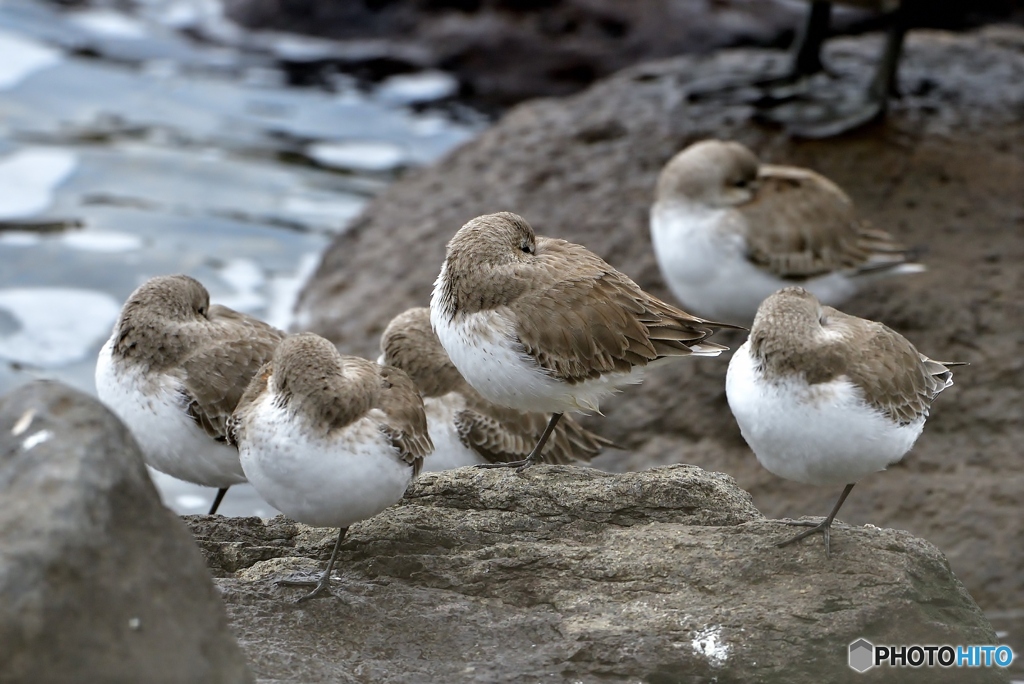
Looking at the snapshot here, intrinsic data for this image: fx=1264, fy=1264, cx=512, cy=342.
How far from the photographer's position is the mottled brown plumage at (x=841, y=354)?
17.1 ft

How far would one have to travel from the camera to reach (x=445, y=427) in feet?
21.6

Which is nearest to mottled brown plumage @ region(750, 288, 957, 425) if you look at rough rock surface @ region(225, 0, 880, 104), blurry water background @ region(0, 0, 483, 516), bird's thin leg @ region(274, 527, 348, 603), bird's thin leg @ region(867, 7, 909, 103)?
bird's thin leg @ region(274, 527, 348, 603)

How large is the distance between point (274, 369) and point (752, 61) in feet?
25.4

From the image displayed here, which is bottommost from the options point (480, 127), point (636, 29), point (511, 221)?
point (480, 127)

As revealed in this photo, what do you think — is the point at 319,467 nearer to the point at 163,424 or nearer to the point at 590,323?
the point at 163,424

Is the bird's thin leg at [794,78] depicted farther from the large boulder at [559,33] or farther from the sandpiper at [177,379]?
the sandpiper at [177,379]

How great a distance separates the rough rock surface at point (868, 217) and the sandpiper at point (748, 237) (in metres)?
0.56

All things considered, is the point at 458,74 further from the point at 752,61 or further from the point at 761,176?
the point at 761,176

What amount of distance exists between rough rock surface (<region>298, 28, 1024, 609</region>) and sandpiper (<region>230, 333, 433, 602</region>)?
3.49 meters

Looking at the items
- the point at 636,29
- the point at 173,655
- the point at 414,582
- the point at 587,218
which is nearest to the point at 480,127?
the point at 636,29

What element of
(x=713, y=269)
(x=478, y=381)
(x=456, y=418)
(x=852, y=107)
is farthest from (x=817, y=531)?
(x=852, y=107)

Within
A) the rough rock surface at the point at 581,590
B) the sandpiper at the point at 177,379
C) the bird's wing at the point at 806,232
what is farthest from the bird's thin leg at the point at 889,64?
the sandpiper at the point at 177,379

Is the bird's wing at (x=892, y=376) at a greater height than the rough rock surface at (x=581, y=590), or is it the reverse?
the bird's wing at (x=892, y=376)

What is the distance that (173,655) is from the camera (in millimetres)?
3740
